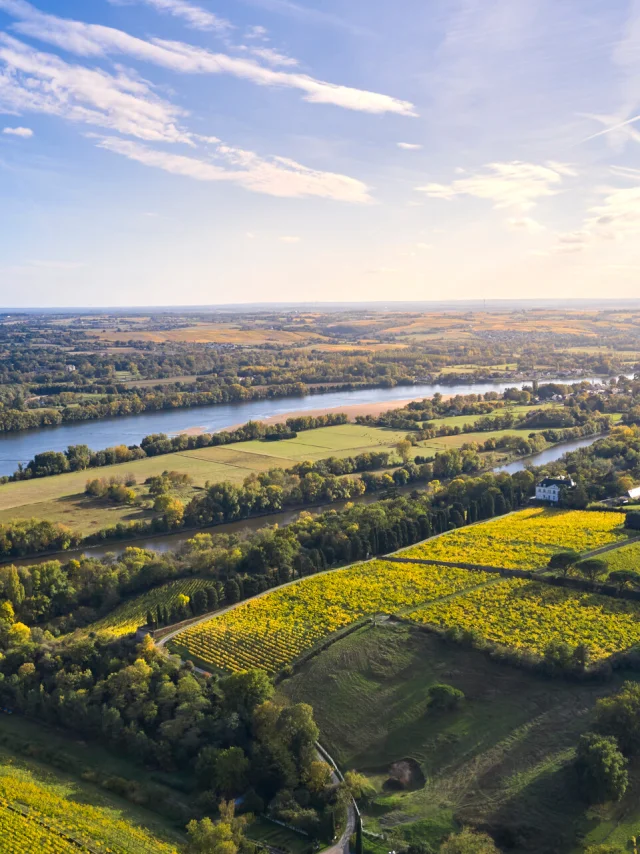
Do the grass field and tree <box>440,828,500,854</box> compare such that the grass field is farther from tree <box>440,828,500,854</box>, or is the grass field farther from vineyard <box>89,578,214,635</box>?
tree <box>440,828,500,854</box>

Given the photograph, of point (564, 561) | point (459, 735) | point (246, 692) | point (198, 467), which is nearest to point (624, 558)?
point (564, 561)

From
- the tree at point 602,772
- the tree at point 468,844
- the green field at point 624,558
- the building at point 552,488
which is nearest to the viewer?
the tree at point 468,844

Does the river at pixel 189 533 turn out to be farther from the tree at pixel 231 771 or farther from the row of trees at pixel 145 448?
the tree at pixel 231 771

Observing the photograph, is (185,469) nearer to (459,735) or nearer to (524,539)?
(524,539)

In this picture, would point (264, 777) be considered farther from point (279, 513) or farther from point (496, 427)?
point (496, 427)

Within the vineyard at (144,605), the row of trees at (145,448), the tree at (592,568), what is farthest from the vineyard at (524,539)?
the row of trees at (145,448)

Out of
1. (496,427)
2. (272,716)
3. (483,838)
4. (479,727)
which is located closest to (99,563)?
(272,716)
